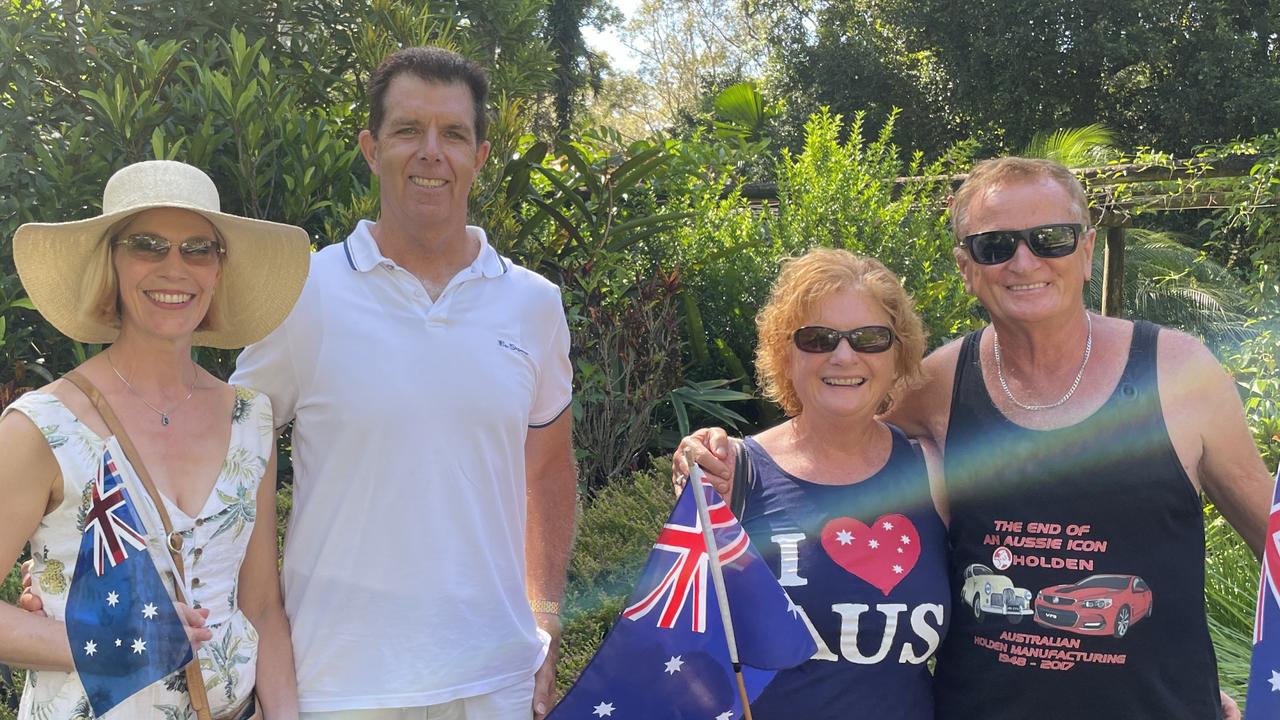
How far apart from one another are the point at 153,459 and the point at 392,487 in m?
0.51

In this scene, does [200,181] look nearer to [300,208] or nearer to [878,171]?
[300,208]

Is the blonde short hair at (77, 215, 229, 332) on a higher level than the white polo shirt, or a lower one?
higher

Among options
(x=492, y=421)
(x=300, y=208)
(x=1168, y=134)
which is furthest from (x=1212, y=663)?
(x=1168, y=134)

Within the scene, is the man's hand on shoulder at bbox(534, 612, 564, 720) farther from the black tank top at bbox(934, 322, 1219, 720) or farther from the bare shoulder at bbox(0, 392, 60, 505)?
the bare shoulder at bbox(0, 392, 60, 505)

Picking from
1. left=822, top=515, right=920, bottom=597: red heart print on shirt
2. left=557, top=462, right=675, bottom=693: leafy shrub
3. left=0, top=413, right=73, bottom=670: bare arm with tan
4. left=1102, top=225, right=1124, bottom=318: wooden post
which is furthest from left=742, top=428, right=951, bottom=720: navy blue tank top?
left=1102, top=225, right=1124, bottom=318: wooden post

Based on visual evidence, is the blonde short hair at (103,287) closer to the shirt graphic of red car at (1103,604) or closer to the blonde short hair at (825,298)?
the blonde short hair at (825,298)

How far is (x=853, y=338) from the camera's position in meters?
2.63

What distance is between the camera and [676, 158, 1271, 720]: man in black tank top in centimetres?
240

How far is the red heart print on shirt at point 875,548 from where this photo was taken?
247cm

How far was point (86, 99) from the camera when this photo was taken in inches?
197

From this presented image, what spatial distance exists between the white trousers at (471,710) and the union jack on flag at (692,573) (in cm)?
35

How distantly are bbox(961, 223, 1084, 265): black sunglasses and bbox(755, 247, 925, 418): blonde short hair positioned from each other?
25 cm

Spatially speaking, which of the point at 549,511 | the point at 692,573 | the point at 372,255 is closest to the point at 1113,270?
Result: the point at 549,511

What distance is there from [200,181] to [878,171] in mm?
6113
